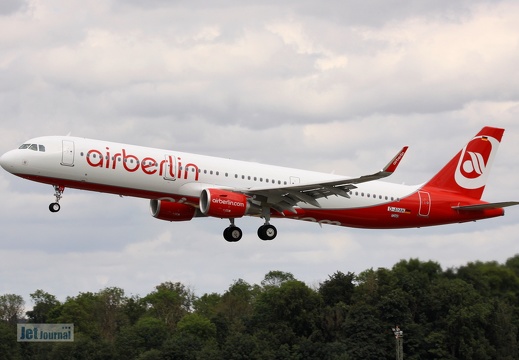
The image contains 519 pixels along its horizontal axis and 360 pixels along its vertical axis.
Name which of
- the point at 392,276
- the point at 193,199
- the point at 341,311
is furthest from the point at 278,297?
the point at 193,199

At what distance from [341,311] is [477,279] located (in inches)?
1052

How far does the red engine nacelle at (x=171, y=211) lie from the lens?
70062 millimetres

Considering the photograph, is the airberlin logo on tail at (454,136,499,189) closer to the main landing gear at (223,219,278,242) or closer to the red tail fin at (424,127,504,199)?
Result: the red tail fin at (424,127,504,199)

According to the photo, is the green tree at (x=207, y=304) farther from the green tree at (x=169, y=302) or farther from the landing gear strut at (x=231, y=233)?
the landing gear strut at (x=231, y=233)

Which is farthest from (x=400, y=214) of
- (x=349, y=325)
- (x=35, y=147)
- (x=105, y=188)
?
(x=349, y=325)

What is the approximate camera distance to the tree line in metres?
110

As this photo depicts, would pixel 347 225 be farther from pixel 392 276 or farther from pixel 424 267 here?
pixel 392 276

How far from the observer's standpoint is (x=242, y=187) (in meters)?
68.1

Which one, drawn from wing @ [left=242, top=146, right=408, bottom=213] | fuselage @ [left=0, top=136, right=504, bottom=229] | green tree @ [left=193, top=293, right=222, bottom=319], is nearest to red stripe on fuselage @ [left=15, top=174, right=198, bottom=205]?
fuselage @ [left=0, top=136, right=504, bottom=229]

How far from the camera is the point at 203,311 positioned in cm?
16362

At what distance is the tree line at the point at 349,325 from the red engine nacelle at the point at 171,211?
3887 cm

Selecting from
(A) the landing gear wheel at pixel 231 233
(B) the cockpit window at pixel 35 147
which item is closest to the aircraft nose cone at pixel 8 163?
(B) the cockpit window at pixel 35 147

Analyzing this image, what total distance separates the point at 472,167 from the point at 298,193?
1490 cm

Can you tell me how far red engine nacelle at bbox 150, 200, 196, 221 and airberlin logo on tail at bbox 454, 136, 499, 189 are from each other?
1790 centimetres
